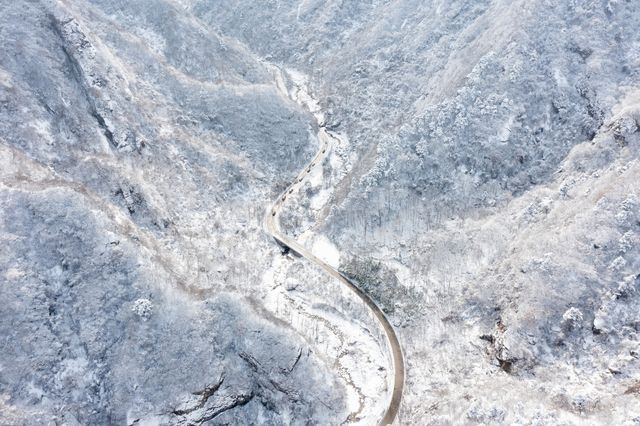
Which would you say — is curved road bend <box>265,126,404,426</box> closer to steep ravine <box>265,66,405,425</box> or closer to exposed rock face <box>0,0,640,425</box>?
steep ravine <box>265,66,405,425</box>

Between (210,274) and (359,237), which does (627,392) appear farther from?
(210,274)

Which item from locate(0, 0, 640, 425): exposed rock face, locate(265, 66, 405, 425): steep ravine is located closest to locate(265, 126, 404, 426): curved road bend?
locate(265, 66, 405, 425): steep ravine

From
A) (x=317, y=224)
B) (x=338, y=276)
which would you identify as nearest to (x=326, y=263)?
(x=338, y=276)

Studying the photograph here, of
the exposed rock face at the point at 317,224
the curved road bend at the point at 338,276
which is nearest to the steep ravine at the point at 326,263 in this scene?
the curved road bend at the point at 338,276

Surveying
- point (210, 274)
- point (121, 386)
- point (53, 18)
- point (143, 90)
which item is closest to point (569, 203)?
point (210, 274)

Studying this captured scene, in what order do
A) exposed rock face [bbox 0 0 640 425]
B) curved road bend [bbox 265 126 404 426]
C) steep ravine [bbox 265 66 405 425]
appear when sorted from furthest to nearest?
1. steep ravine [bbox 265 66 405 425]
2. curved road bend [bbox 265 126 404 426]
3. exposed rock face [bbox 0 0 640 425]

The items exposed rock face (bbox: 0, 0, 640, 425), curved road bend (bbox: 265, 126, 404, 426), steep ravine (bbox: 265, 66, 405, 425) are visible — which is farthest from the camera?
steep ravine (bbox: 265, 66, 405, 425)
